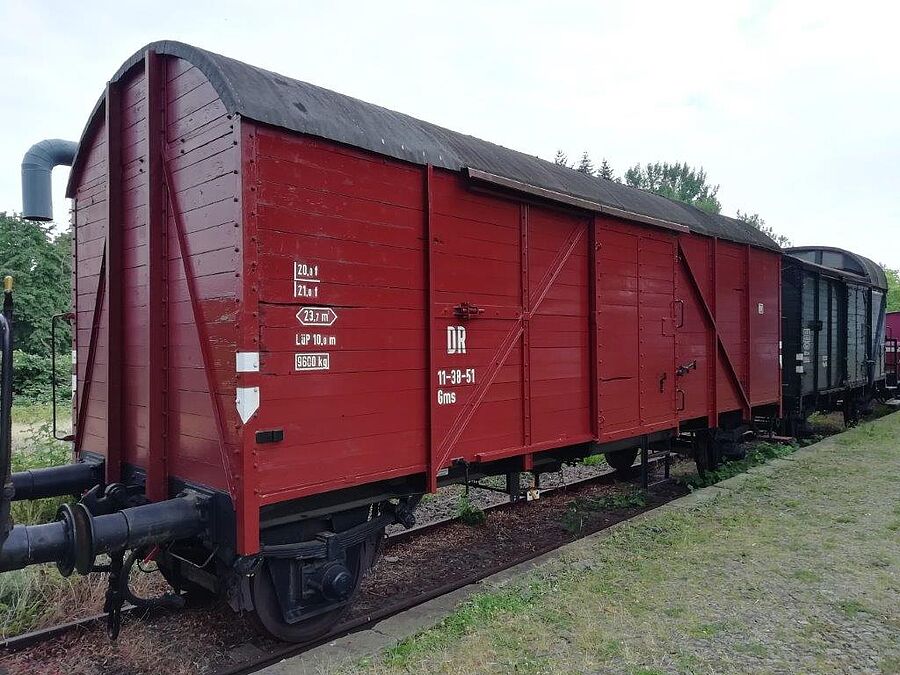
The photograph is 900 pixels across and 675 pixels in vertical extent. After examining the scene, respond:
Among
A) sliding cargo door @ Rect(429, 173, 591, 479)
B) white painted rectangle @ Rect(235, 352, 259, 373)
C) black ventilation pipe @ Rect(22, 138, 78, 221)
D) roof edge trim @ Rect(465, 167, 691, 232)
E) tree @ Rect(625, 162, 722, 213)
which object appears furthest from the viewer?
tree @ Rect(625, 162, 722, 213)

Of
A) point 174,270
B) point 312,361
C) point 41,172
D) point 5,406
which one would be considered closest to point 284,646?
point 312,361

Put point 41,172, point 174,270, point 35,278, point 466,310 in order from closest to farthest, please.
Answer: point 174,270 < point 466,310 < point 41,172 < point 35,278

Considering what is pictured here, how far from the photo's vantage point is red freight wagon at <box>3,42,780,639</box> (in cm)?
356

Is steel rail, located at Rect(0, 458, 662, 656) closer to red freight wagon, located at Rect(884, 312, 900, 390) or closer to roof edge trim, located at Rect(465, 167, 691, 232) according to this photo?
roof edge trim, located at Rect(465, 167, 691, 232)

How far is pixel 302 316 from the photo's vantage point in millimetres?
3711

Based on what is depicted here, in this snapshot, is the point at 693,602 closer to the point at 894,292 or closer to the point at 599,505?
the point at 599,505

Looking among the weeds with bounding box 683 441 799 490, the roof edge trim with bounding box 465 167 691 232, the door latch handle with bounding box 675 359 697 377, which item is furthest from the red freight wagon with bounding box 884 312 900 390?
the roof edge trim with bounding box 465 167 691 232

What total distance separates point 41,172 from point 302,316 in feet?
10.8

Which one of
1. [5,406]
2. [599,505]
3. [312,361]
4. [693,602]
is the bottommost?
[599,505]

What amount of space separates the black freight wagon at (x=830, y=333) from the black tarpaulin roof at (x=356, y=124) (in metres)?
6.19

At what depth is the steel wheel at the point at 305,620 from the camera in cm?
388

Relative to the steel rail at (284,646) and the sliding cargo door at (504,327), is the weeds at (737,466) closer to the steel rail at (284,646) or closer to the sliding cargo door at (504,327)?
the sliding cargo door at (504,327)

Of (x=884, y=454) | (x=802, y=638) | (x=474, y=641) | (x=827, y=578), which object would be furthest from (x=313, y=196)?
(x=884, y=454)

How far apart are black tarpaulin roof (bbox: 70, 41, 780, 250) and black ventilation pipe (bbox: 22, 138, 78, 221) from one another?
95 centimetres
